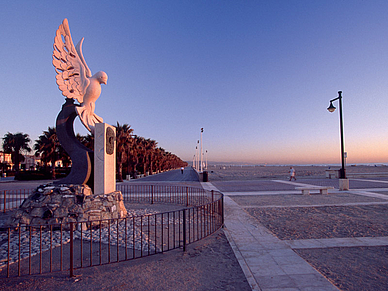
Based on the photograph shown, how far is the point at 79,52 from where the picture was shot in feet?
31.7

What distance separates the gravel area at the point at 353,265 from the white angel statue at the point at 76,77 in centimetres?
836

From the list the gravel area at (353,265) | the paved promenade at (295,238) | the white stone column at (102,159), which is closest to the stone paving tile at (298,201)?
the paved promenade at (295,238)

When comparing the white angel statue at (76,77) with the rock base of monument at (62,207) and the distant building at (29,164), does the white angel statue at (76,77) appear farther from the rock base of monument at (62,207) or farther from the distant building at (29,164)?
the distant building at (29,164)

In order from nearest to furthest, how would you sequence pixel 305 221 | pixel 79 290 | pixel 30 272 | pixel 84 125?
1. pixel 79 290
2. pixel 30 272
3. pixel 305 221
4. pixel 84 125

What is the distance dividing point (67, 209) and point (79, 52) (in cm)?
627

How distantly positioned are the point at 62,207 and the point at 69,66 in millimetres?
5412

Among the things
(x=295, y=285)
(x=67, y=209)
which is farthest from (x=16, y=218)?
(x=295, y=285)

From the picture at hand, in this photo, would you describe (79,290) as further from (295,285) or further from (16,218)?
(16,218)

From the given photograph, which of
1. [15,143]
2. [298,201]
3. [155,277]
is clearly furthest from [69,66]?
[15,143]

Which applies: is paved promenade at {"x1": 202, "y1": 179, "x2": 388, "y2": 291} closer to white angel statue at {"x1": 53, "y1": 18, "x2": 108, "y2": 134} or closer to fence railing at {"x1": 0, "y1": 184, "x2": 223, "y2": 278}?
fence railing at {"x1": 0, "y1": 184, "x2": 223, "y2": 278}

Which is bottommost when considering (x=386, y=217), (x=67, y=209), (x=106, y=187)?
(x=386, y=217)

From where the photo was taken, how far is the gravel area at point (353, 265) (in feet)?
12.7

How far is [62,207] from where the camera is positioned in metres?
7.52

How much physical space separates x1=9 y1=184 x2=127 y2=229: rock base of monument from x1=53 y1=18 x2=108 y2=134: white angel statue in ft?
8.29
